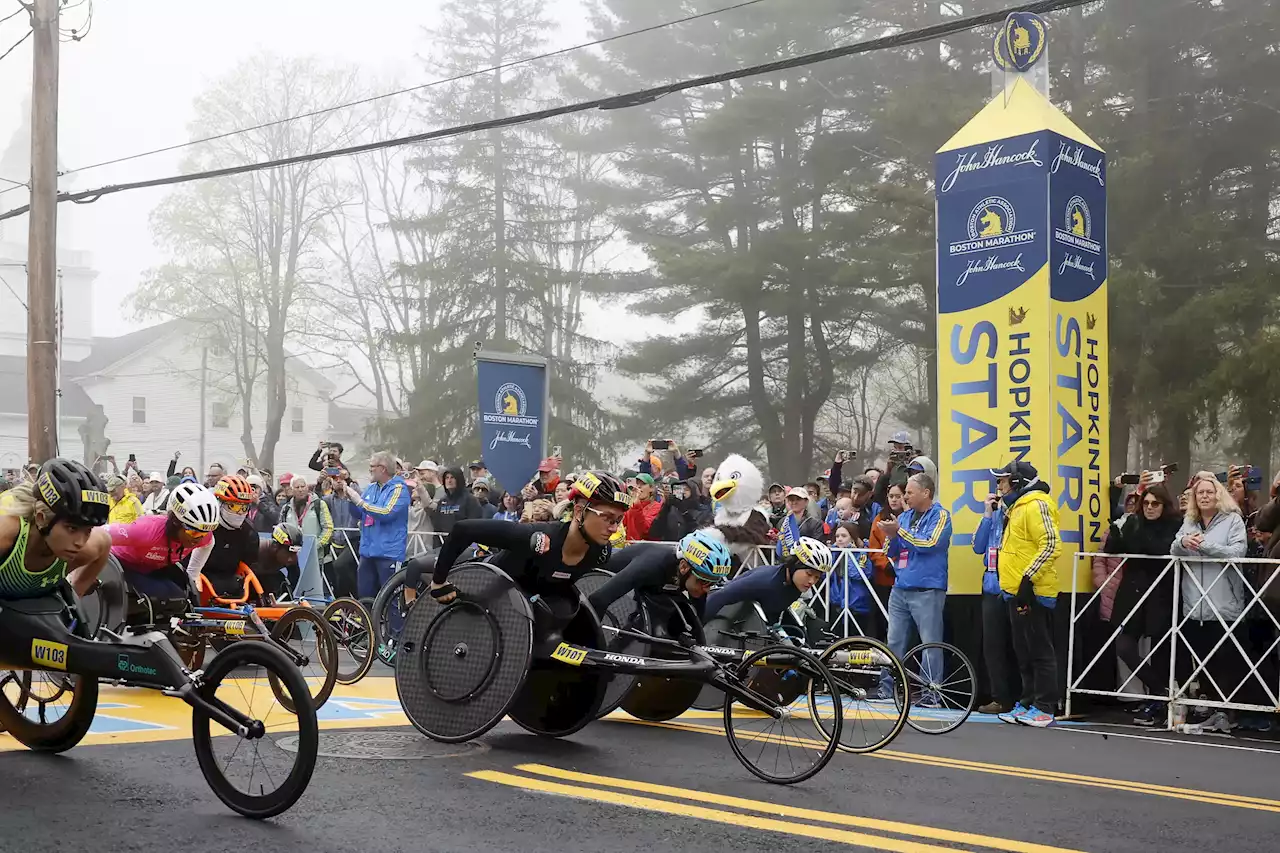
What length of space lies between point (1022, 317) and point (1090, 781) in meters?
5.83

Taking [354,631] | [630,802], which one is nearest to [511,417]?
[354,631]

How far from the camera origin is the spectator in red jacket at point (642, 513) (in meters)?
16.0

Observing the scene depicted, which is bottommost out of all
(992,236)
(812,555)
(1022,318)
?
(812,555)

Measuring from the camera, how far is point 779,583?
10828mm

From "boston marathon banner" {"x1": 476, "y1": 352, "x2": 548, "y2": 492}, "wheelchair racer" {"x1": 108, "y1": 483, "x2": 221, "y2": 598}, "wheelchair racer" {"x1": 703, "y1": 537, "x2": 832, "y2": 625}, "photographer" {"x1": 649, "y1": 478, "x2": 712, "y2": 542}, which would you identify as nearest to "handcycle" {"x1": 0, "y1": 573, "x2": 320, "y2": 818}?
"wheelchair racer" {"x1": 108, "y1": 483, "x2": 221, "y2": 598}

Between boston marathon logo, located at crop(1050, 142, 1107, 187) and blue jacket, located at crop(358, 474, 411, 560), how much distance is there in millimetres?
8077

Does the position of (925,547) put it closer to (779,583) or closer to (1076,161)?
(779,583)

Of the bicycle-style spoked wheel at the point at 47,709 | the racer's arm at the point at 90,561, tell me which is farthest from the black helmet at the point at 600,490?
the bicycle-style spoked wheel at the point at 47,709

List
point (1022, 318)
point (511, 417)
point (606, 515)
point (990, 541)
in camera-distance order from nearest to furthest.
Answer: point (606, 515), point (990, 541), point (1022, 318), point (511, 417)

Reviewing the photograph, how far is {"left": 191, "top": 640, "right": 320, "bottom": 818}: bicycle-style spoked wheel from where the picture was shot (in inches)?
246

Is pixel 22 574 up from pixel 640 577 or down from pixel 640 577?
up

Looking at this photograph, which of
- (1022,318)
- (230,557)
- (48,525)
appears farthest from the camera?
(1022,318)

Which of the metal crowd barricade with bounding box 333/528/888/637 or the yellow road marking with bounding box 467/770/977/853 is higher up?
the metal crowd barricade with bounding box 333/528/888/637

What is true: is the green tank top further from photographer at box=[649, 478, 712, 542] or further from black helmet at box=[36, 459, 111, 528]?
photographer at box=[649, 478, 712, 542]
